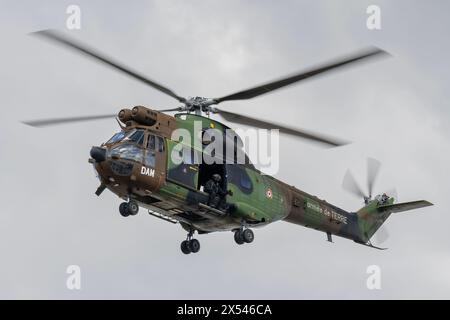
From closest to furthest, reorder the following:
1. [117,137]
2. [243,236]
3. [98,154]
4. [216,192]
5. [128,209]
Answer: [98,154] < [128,209] < [117,137] < [216,192] < [243,236]

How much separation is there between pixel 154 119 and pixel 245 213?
503 centimetres

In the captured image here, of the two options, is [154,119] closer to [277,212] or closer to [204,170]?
[204,170]

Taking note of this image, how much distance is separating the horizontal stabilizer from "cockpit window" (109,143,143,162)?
13.5 m

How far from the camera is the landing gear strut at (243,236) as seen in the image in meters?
27.0

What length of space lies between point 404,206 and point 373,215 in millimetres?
1935

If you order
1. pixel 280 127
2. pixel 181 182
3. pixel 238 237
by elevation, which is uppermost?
pixel 280 127

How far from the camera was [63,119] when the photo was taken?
79.5 ft

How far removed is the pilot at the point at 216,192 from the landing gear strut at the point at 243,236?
1246mm

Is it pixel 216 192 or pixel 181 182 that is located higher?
pixel 181 182

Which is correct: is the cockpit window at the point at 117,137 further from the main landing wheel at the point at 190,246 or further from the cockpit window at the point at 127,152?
the main landing wheel at the point at 190,246

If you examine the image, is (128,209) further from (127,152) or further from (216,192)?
(216,192)

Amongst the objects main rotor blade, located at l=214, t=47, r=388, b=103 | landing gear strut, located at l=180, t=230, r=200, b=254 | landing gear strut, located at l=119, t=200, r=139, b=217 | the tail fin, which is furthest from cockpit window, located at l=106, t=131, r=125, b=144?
the tail fin

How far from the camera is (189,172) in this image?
83.3ft

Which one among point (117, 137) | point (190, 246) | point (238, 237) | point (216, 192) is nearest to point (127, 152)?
point (117, 137)
